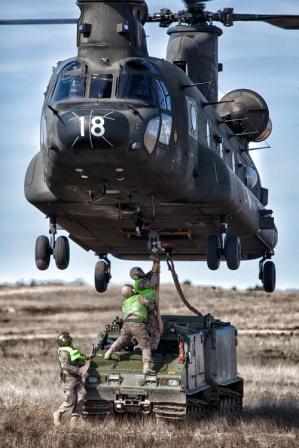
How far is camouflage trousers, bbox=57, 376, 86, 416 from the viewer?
2489 cm

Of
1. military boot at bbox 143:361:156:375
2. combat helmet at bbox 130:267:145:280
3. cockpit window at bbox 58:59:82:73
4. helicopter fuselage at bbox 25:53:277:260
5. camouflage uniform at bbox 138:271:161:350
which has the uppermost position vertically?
cockpit window at bbox 58:59:82:73

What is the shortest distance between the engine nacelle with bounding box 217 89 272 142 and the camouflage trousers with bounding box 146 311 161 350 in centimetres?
564

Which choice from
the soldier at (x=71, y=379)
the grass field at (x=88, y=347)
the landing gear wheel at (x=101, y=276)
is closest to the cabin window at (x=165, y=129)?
the soldier at (x=71, y=379)

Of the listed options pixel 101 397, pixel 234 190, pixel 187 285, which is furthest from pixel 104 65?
pixel 187 285

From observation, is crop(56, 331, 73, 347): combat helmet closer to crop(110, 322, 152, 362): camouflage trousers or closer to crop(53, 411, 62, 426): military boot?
crop(110, 322, 152, 362): camouflage trousers

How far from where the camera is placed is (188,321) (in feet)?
94.0

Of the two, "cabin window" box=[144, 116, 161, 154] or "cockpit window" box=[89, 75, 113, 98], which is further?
"cockpit window" box=[89, 75, 113, 98]

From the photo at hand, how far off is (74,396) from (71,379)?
30cm

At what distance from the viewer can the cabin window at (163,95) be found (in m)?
24.1

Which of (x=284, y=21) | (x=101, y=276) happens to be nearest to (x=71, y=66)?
(x=284, y=21)

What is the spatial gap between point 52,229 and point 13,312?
2544 cm

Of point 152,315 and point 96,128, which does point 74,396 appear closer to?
point 152,315

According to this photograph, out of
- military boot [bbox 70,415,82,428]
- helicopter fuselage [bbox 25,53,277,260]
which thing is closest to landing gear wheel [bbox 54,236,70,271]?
helicopter fuselage [bbox 25,53,277,260]

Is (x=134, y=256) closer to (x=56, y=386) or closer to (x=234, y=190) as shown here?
(x=56, y=386)
